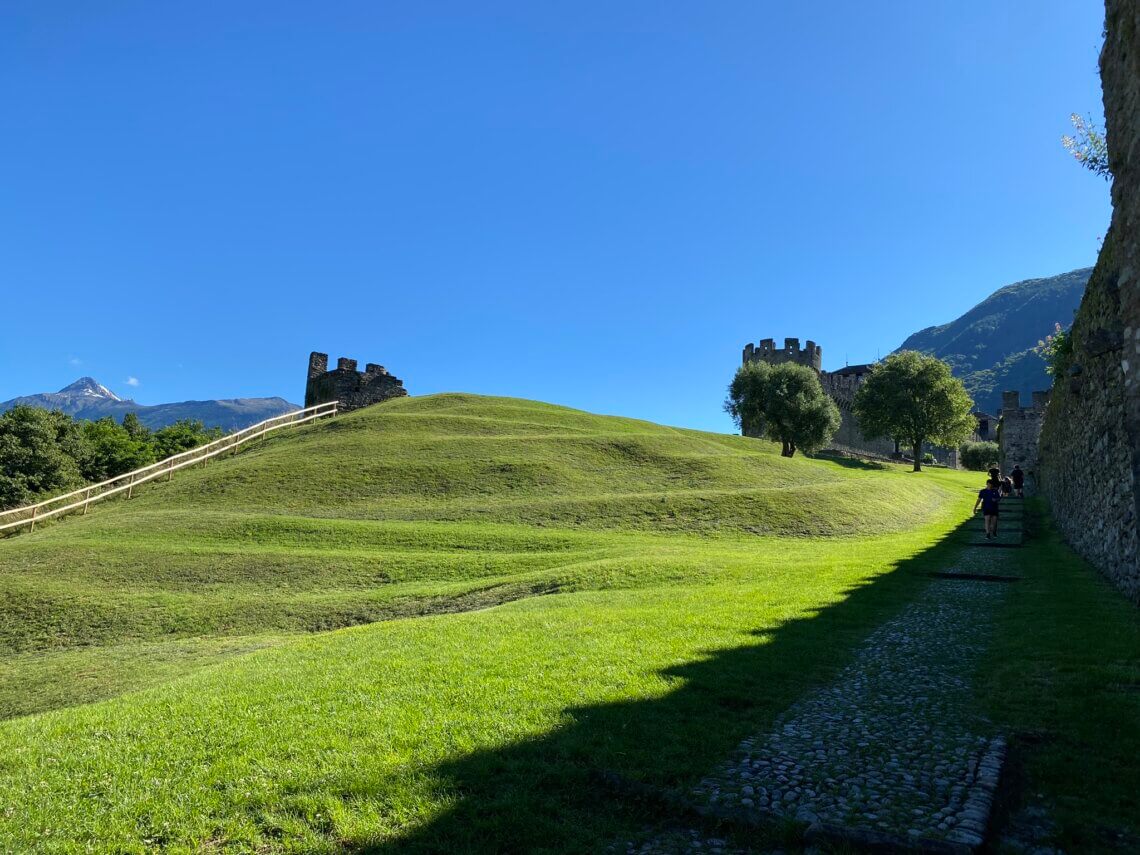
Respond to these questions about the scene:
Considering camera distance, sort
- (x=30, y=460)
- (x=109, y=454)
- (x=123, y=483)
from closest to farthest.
Result: (x=123, y=483) → (x=30, y=460) → (x=109, y=454)

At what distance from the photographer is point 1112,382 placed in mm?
12562

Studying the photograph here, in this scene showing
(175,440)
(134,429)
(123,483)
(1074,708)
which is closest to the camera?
(1074,708)

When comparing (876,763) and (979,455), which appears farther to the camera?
(979,455)

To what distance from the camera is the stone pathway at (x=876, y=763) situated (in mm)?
4602

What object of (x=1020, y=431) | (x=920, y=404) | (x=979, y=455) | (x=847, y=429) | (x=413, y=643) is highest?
(x=920, y=404)

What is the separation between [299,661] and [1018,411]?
47.2 meters

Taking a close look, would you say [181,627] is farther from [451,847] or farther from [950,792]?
[950,792]

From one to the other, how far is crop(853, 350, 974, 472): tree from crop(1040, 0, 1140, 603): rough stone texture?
44.4m

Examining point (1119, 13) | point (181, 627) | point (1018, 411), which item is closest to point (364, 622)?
point (181, 627)

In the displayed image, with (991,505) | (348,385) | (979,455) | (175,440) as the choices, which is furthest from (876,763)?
(979,455)

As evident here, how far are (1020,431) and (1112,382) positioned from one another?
36.5 metres

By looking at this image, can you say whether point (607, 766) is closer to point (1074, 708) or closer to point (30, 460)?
point (1074, 708)

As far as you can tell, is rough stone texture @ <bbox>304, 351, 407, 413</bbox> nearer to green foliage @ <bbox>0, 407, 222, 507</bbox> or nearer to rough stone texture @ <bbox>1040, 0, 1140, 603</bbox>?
green foliage @ <bbox>0, 407, 222, 507</bbox>

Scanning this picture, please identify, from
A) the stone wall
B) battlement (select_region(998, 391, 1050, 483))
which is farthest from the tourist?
the stone wall
